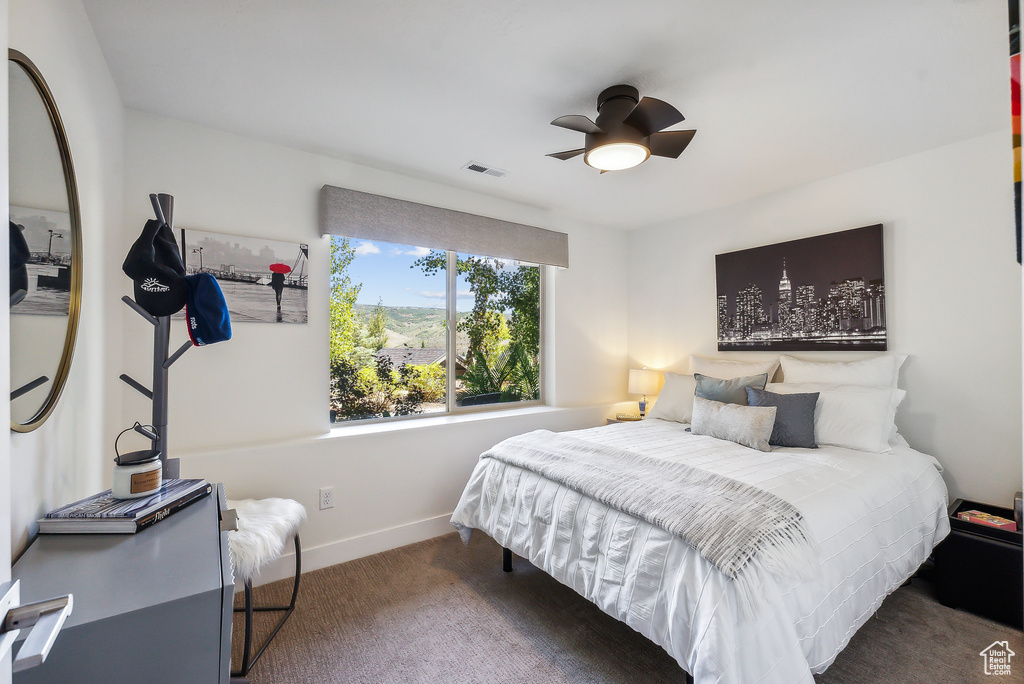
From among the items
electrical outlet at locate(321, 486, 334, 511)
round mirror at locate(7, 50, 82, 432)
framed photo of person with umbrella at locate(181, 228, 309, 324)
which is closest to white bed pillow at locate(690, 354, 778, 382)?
electrical outlet at locate(321, 486, 334, 511)

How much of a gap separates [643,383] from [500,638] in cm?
256

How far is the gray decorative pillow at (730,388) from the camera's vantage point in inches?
118

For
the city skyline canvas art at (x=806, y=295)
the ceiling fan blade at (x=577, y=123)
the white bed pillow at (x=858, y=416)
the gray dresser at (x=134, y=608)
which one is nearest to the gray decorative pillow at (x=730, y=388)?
the white bed pillow at (x=858, y=416)

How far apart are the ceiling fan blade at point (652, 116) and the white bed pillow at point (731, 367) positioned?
196 centimetres

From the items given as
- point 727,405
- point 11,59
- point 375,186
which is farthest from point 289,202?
point 727,405

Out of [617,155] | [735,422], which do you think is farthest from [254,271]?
[735,422]

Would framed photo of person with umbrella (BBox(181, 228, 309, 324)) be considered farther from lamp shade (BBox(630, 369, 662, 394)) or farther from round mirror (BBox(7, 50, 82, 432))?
lamp shade (BBox(630, 369, 662, 394))

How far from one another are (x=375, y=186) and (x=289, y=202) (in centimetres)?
54

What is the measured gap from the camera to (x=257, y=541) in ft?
6.03

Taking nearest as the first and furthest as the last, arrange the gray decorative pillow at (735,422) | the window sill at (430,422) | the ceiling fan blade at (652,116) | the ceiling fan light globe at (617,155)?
the ceiling fan blade at (652,116)
the ceiling fan light globe at (617,155)
the gray decorative pillow at (735,422)
the window sill at (430,422)

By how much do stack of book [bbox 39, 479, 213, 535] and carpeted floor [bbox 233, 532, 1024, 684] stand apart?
3.22ft

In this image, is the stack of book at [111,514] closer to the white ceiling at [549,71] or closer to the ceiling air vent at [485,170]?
the white ceiling at [549,71]

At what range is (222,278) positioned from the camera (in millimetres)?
2490

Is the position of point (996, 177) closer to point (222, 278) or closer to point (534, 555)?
point (534, 555)
